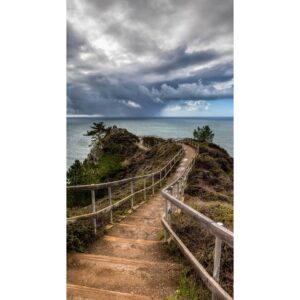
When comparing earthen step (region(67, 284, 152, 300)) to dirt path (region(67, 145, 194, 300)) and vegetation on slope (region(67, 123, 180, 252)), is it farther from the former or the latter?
vegetation on slope (region(67, 123, 180, 252))

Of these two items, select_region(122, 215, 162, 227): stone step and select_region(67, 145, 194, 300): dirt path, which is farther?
select_region(122, 215, 162, 227): stone step

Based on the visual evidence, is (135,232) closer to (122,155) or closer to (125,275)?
(125,275)

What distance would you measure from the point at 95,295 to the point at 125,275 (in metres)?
0.30

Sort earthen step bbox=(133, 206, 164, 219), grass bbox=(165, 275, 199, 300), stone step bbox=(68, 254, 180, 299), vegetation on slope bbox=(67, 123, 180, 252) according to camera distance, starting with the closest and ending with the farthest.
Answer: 1. grass bbox=(165, 275, 199, 300)
2. stone step bbox=(68, 254, 180, 299)
3. earthen step bbox=(133, 206, 164, 219)
4. vegetation on slope bbox=(67, 123, 180, 252)

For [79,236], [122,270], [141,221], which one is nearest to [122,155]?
[141,221]

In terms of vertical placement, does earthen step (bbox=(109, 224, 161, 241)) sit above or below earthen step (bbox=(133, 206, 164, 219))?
above

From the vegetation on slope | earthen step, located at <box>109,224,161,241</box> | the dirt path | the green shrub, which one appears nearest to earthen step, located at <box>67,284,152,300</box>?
the dirt path

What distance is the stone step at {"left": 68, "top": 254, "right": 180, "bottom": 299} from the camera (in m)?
1.82

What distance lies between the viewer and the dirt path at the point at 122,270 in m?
1.76

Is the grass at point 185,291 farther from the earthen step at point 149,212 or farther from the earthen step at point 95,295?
the earthen step at point 149,212

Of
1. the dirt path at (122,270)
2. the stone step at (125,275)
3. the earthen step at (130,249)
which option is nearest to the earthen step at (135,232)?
the dirt path at (122,270)

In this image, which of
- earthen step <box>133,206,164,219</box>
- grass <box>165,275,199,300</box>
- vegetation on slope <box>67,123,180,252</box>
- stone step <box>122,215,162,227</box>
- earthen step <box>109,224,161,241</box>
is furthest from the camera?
vegetation on slope <box>67,123,180,252</box>
